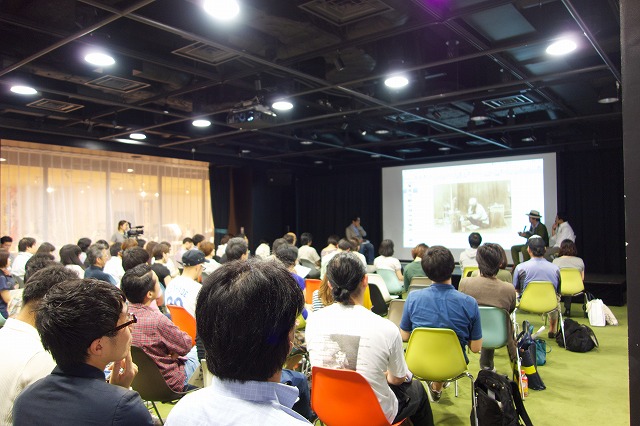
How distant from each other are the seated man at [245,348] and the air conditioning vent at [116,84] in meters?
5.26

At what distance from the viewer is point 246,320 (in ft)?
3.05

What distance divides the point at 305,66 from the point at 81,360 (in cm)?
452

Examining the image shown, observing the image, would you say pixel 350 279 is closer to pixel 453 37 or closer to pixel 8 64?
pixel 453 37

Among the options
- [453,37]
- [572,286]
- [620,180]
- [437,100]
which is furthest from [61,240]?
[620,180]

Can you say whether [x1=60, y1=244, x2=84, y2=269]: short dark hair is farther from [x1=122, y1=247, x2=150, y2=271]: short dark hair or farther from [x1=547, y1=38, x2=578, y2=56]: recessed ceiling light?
[x1=547, y1=38, x2=578, y2=56]: recessed ceiling light

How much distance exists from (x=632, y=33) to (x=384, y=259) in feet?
18.4

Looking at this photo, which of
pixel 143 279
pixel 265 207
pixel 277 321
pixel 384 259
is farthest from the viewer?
pixel 265 207

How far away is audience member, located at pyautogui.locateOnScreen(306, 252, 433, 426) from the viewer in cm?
217

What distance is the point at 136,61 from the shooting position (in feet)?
17.5

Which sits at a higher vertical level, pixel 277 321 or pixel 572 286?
pixel 277 321

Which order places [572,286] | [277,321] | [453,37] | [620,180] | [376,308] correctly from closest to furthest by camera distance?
[277,321] < [453,37] < [376,308] < [572,286] < [620,180]

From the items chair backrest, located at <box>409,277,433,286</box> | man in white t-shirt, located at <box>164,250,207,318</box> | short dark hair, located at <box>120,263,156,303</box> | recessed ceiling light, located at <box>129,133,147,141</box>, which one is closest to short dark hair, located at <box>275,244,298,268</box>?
man in white t-shirt, located at <box>164,250,207,318</box>

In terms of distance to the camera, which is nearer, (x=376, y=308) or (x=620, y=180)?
(x=376, y=308)

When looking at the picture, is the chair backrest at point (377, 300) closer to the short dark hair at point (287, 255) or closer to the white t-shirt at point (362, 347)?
the short dark hair at point (287, 255)
